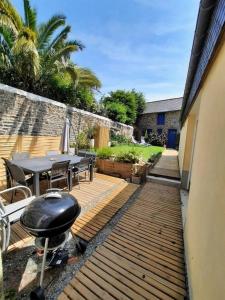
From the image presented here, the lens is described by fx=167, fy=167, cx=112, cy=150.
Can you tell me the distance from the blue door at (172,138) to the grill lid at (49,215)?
21574 millimetres

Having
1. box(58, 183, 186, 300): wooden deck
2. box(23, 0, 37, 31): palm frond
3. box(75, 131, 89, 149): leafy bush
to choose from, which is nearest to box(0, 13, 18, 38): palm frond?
box(23, 0, 37, 31): palm frond

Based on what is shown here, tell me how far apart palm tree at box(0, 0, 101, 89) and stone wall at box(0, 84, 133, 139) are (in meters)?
1.29

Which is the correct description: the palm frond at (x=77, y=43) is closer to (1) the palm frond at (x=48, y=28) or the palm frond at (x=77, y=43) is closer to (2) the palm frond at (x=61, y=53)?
(2) the palm frond at (x=61, y=53)

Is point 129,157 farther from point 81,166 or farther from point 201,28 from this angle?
point 201,28

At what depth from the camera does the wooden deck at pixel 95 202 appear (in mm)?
3061

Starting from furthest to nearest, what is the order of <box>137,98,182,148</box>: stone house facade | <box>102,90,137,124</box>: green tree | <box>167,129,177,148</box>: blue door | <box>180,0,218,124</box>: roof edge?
1. <box>137,98,182,148</box>: stone house facade
2. <box>167,129,177,148</box>: blue door
3. <box>102,90,137,124</box>: green tree
4. <box>180,0,218,124</box>: roof edge

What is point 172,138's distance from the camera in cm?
2211

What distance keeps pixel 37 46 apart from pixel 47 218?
28.8 ft

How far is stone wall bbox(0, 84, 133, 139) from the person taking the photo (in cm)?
572

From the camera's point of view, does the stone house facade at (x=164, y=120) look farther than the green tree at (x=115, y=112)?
Yes

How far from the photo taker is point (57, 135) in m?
8.20

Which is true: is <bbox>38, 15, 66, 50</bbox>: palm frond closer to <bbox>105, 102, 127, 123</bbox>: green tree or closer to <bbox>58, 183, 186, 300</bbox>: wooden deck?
<bbox>58, 183, 186, 300</bbox>: wooden deck

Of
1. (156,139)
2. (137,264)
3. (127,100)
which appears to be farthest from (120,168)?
(156,139)

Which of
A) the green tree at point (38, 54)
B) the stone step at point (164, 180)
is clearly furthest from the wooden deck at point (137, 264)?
the green tree at point (38, 54)
